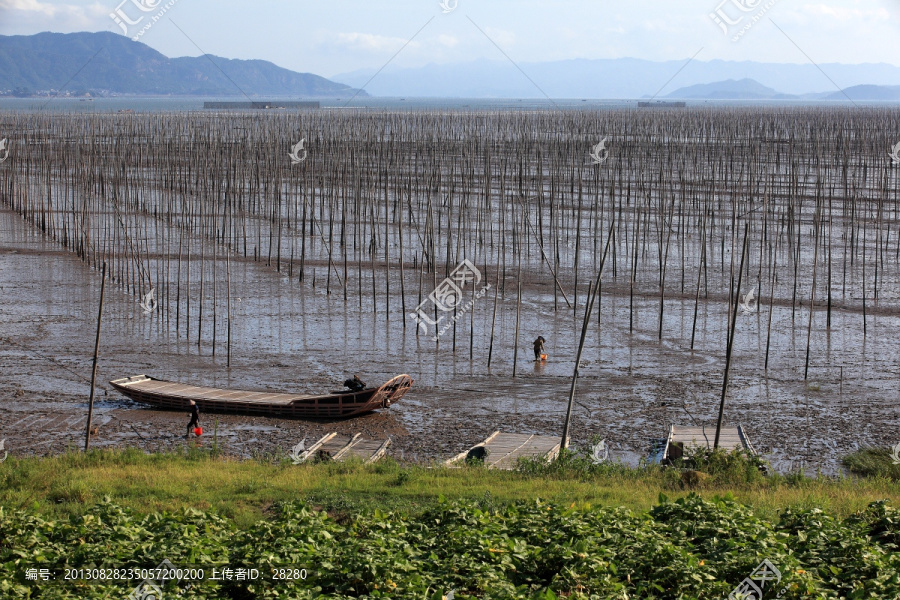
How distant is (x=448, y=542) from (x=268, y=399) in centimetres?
921

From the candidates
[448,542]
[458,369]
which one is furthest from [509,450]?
[448,542]

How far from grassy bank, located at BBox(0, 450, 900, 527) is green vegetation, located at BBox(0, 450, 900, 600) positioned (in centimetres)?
5

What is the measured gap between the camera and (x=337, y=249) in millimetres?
30578

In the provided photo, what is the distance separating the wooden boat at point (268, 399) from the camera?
52.7 ft

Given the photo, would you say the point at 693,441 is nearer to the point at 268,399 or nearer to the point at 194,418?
the point at 268,399

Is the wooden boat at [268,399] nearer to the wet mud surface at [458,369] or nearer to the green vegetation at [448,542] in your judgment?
the wet mud surface at [458,369]

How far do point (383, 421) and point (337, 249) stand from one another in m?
14.9

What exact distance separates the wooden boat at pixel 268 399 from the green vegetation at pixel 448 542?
5.57 meters

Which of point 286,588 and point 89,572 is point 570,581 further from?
point 89,572

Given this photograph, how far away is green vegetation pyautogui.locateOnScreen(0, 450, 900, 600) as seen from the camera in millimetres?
6953

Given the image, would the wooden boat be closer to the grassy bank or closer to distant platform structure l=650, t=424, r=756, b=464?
the grassy bank

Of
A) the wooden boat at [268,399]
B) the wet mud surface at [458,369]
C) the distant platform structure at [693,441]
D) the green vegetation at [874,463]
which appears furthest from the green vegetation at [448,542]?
the wooden boat at [268,399]

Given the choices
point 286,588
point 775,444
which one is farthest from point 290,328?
point 286,588

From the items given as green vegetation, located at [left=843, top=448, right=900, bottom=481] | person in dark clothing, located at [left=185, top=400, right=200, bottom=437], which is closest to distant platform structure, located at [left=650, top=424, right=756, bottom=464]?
green vegetation, located at [left=843, top=448, right=900, bottom=481]
